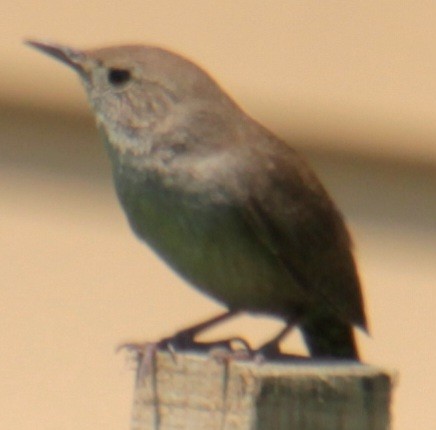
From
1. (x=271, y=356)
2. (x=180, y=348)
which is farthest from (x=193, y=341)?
(x=271, y=356)

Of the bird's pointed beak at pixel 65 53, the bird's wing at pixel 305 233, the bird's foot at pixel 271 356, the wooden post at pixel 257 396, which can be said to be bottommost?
the wooden post at pixel 257 396

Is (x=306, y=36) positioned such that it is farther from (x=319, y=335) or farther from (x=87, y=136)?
(x=319, y=335)

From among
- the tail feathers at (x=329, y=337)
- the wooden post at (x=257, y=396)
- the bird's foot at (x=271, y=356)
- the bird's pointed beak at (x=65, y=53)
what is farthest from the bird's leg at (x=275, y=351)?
the bird's pointed beak at (x=65, y=53)

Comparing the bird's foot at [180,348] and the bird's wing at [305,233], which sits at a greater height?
the bird's wing at [305,233]

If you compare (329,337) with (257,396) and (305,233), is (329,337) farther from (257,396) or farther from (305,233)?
(257,396)

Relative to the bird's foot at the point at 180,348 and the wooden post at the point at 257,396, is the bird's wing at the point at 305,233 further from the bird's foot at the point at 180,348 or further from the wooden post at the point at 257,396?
the wooden post at the point at 257,396

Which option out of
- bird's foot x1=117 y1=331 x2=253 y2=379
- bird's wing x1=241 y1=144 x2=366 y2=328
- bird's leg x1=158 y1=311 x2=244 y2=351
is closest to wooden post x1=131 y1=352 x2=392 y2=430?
bird's foot x1=117 y1=331 x2=253 y2=379
